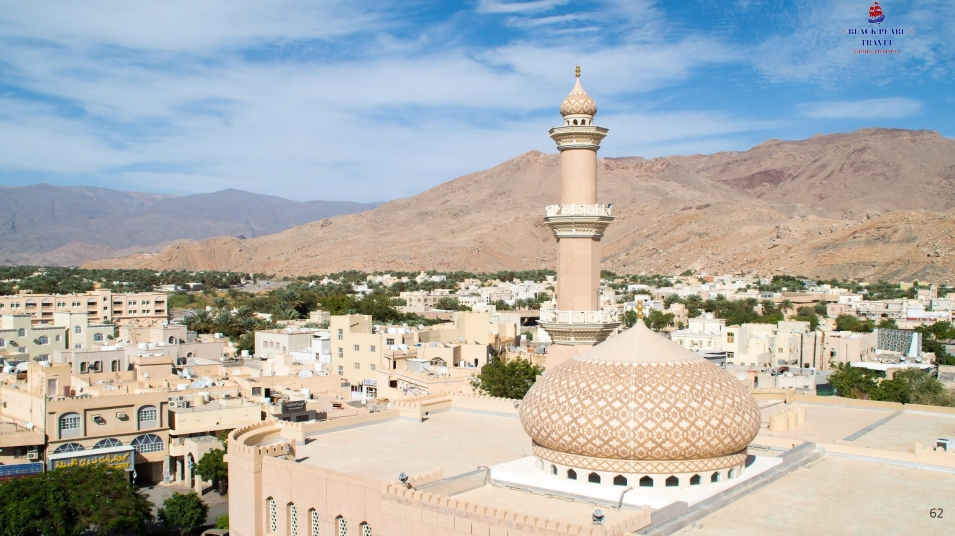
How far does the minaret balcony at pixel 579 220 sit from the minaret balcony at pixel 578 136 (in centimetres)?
118

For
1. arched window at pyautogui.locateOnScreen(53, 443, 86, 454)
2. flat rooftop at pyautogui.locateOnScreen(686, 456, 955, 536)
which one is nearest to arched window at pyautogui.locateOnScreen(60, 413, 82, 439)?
arched window at pyautogui.locateOnScreen(53, 443, 86, 454)

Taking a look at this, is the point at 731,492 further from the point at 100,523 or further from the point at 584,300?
the point at 100,523

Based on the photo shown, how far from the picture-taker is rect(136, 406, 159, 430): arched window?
1955 centimetres

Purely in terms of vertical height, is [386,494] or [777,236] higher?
[777,236]

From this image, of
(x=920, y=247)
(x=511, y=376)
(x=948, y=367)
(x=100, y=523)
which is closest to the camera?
(x=100, y=523)

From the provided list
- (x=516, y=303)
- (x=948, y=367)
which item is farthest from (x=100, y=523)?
(x=516, y=303)

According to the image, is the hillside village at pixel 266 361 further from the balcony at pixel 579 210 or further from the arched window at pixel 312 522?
the arched window at pixel 312 522

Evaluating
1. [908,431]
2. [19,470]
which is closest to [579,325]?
[908,431]

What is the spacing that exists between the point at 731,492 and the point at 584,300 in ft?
26.6

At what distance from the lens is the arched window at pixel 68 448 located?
18.7 meters

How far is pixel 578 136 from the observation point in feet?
61.0

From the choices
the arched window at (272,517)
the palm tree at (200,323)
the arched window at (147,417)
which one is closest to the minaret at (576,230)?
the arched window at (272,517)

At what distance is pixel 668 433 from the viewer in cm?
1038

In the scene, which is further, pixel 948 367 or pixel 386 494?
pixel 948 367
